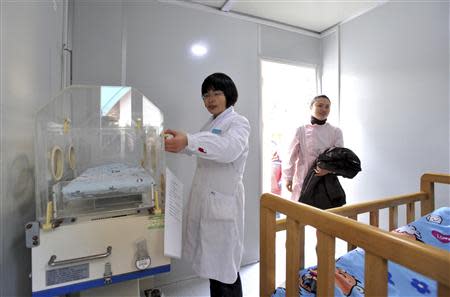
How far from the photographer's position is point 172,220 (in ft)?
2.54

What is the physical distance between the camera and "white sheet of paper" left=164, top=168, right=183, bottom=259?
28.5 inches

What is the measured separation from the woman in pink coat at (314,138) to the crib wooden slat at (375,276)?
1.25m

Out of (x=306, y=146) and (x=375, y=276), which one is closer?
(x=375, y=276)

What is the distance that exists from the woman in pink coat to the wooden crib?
78 cm

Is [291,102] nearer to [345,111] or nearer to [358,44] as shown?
[345,111]

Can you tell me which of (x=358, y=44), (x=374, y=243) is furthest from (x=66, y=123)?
(x=358, y=44)

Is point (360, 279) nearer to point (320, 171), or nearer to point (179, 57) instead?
point (320, 171)

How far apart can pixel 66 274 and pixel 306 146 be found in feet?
5.10

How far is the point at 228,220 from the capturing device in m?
1.05

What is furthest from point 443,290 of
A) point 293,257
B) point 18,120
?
point 18,120

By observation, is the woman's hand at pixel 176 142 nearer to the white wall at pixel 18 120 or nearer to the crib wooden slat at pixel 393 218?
the white wall at pixel 18 120

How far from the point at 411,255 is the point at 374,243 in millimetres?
68

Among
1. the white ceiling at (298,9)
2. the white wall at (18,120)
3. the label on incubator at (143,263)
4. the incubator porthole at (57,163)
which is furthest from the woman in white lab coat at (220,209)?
the white ceiling at (298,9)

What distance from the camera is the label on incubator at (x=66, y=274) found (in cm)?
65
